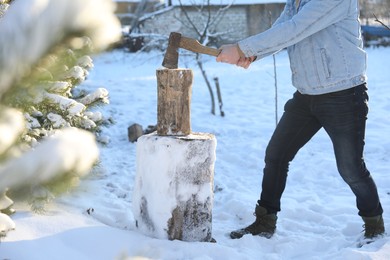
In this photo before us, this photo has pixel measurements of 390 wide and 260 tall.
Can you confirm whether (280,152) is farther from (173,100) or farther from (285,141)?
(173,100)

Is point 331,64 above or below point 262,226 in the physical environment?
above

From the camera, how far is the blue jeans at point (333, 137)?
3094 millimetres

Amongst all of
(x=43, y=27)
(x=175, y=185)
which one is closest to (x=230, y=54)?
(x=175, y=185)

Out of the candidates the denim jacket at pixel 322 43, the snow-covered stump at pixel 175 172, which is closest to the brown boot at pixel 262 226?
the snow-covered stump at pixel 175 172

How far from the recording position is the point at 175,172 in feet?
10.6

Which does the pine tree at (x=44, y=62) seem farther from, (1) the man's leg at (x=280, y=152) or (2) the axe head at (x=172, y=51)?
(1) the man's leg at (x=280, y=152)

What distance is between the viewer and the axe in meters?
3.10

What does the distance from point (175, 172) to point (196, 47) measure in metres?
0.74

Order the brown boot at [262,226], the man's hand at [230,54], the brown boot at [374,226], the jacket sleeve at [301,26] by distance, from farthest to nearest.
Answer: the brown boot at [262,226] → the brown boot at [374,226] → the man's hand at [230,54] → the jacket sleeve at [301,26]

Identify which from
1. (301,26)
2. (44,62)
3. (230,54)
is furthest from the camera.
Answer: (230,54)

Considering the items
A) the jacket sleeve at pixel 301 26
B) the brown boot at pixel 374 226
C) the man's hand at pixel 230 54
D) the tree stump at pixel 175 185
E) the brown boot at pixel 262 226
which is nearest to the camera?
the jacket sleeve at pixel 301 26

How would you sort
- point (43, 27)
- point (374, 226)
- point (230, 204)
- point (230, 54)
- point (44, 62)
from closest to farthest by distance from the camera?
point (43, 27) < point (44, 62) < point (230, 54) < point (374, 226) < point (230, 204)

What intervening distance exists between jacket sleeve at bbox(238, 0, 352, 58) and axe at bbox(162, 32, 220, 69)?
19 cm

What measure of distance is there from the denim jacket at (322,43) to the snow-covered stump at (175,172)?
565 mm
